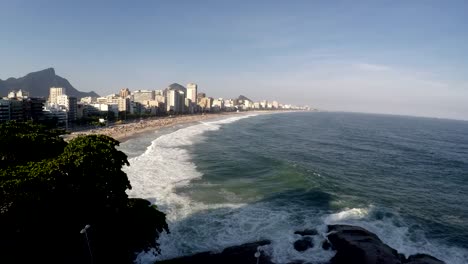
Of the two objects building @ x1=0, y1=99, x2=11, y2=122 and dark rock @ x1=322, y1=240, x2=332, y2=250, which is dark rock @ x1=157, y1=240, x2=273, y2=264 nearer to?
dark rock @ x1=322, y1=240, x2=332, y2=250

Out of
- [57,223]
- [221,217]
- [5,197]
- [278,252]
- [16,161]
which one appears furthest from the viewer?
[221,217]

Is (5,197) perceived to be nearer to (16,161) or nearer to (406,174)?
(16,161)

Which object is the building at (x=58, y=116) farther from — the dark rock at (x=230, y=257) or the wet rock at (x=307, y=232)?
the wet rock at (x=307, y=232)

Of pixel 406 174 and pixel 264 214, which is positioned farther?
pixel 406 174

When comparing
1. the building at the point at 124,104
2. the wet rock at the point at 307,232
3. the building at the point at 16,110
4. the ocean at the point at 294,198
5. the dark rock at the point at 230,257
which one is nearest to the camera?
the dark rock at the point at 230,257

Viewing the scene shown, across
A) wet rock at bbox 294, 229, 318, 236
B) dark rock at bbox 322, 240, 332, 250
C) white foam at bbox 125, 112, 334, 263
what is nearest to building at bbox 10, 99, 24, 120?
white foam at bbox 125, 112, 334, 263

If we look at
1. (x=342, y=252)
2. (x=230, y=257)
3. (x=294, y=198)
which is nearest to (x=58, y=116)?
(x=294, y=198)

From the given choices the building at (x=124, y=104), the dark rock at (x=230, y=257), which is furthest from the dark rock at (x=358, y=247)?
the building at (x=124, y=104)

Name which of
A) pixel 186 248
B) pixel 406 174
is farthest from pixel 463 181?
pixel 186 248
